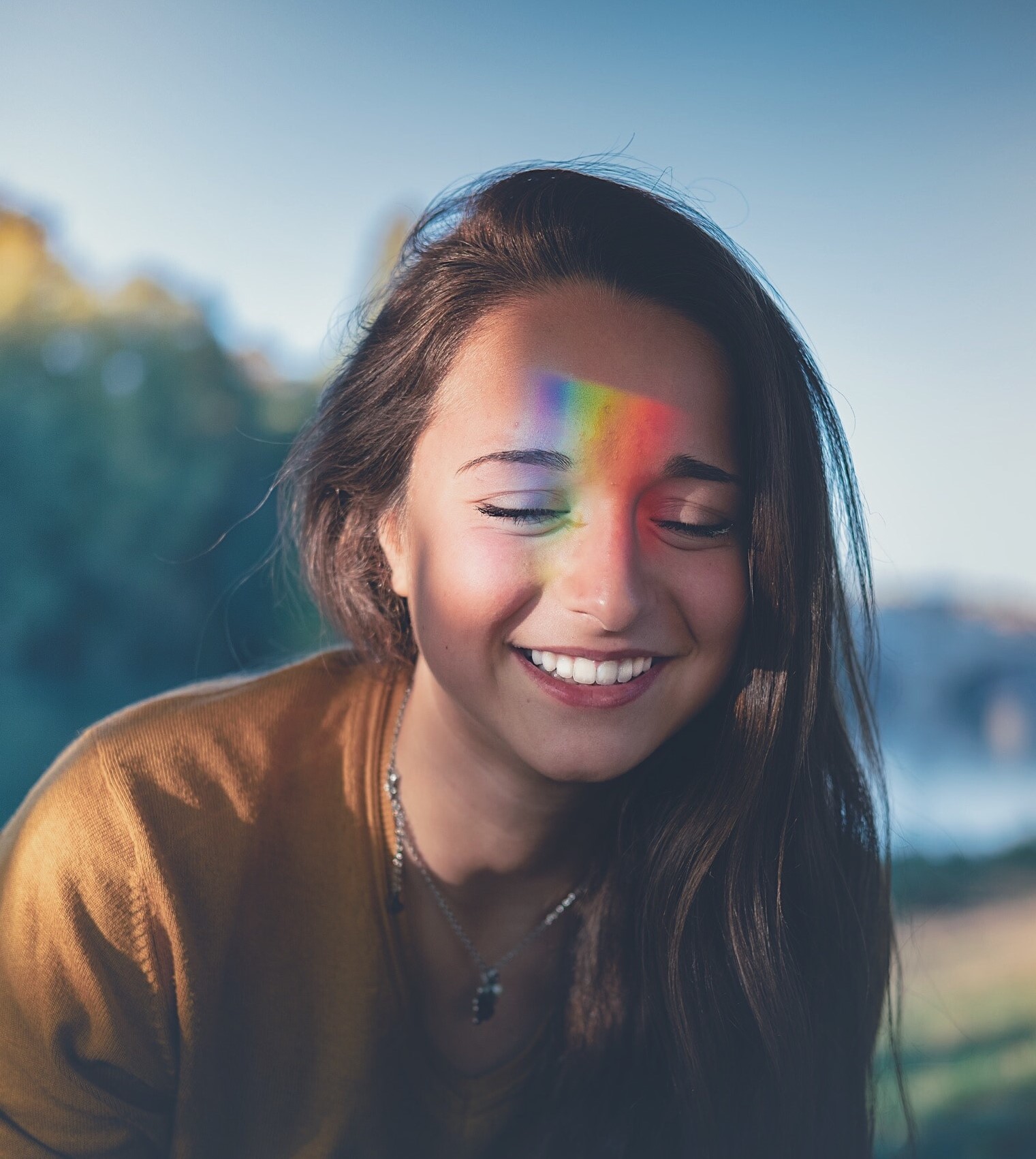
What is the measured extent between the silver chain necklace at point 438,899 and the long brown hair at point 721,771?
0.12 metres

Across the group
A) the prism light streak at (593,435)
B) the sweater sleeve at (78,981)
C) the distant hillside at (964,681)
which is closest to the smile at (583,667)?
the prism light streak at (593,435)

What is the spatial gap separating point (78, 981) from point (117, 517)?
3.22 metres

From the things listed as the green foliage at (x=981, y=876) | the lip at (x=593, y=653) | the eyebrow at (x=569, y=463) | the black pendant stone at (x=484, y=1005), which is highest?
the eyebrow at (x=569, y=463)

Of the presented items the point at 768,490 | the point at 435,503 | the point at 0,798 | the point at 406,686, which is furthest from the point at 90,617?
the point at 768,490

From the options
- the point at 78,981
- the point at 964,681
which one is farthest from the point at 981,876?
the point at 78,981

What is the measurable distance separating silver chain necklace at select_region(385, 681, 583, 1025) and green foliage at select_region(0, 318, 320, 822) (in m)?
2.45

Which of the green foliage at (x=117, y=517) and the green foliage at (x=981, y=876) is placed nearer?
the green foliage at (x=981, y=876)

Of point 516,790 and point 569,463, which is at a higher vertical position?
point 569,463

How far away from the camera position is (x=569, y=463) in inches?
44.6

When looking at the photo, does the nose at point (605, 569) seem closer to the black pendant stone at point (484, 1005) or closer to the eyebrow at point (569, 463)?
the eyebrow at point (569, 463)

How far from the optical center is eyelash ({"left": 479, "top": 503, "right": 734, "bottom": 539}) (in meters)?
1.14

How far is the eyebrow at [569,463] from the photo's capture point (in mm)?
1134

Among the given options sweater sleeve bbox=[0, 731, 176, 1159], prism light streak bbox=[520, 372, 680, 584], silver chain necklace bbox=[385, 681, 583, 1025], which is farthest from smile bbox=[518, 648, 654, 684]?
sweater sleeve bbox=[0, 731, 176, 1159]

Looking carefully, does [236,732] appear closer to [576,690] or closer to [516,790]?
[516,790]
